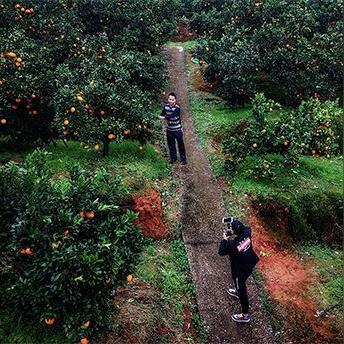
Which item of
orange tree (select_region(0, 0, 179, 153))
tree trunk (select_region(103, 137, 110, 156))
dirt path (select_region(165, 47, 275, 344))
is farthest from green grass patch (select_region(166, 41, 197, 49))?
tree trunk (select_region(103, 137, 110, 156))

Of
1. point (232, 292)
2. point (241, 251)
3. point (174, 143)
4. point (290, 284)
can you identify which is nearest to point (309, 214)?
point (290, 284)

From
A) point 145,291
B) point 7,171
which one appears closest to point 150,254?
point 145,291

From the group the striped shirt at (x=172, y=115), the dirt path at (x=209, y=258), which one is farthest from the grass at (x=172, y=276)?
the striped shirt at (x=172, y=115)

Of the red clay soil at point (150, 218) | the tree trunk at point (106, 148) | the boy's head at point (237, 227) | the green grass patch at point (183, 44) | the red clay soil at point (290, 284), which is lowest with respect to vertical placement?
the red clay soil at point (290, 284)

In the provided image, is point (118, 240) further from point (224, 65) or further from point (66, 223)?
point (224, 65)

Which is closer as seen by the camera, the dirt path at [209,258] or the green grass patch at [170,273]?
the dirt path at [209,258]

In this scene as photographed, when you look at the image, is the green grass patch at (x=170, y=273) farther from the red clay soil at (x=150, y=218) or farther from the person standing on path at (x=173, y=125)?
the person standing on path at (x=173, y=125)

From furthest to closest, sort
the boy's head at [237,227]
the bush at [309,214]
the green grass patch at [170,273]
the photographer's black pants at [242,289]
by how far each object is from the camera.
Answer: the bush at [309,214] < the green grass patch at [170,273] < the photographer's black pants at [242,289] < the boy's head at [237,227]
